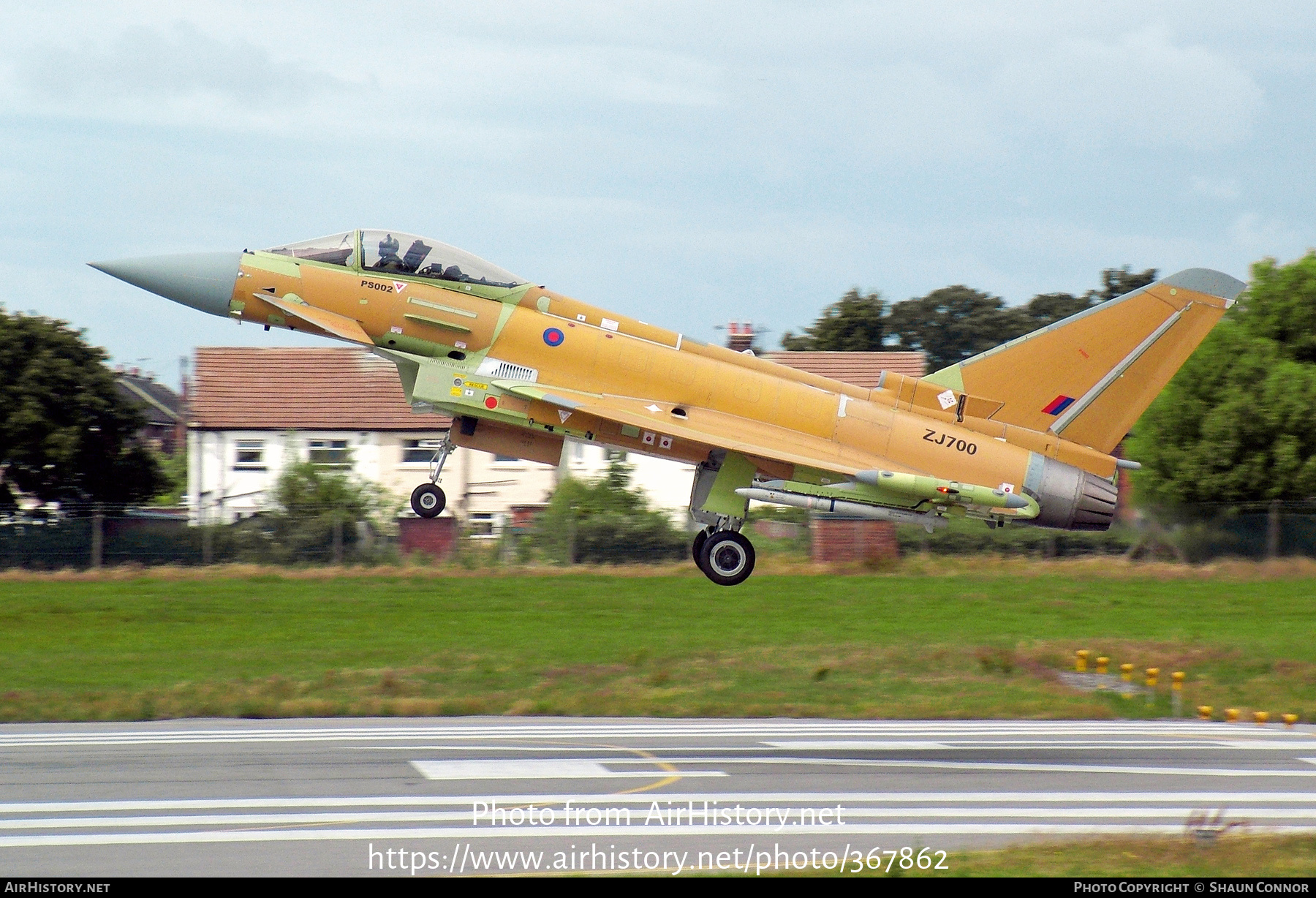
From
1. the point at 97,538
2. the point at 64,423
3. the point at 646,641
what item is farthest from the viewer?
the point at 64,423

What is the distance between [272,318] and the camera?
19797 millimetres

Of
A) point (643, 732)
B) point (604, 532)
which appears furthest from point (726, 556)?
point (604, 532)

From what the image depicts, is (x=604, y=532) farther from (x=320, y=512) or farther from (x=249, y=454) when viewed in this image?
(x=249, y=454)

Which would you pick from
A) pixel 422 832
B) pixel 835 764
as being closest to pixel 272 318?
pixel 422 832

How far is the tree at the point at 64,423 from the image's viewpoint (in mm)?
44719

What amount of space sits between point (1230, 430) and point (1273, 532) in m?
3.53

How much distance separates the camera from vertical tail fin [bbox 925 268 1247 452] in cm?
2098

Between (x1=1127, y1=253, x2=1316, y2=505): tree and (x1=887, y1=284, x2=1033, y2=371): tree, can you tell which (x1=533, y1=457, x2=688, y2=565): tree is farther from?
(x1=887, y1=284, x2=1033, y2=371): tree

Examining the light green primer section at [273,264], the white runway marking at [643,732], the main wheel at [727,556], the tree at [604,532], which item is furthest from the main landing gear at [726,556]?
the tree at [604,532]

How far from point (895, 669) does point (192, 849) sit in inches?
774

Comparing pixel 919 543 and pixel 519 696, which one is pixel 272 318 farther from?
pixel 919 543

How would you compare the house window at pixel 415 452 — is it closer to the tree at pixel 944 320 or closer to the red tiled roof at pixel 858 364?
the red tiled roof at pixel 858 364

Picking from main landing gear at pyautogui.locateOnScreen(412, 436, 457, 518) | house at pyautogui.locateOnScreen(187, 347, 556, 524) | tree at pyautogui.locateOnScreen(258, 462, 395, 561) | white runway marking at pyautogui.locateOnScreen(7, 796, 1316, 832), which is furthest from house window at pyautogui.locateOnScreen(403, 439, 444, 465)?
white runway marking at pyautogui.locateOnScreen(7, 796, 1316, 832)

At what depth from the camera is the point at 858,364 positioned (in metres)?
55.1
